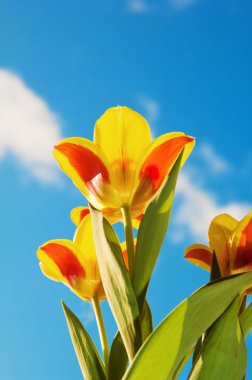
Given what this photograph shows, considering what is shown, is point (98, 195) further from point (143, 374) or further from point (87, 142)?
point (143, 374)

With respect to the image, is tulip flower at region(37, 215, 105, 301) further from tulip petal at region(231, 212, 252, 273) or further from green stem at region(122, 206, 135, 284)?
tulip petal at region(231, 212, 252, 273)

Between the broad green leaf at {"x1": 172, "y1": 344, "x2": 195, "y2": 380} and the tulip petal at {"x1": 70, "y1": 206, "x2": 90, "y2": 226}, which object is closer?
the broad green leaf at {"x1": 172, "y1": 344, "x2": 195, "y2": 380}

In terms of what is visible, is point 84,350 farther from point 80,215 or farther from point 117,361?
point 80,215

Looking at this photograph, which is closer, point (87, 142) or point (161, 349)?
point (161, 349)

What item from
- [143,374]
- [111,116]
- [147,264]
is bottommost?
[143,374]

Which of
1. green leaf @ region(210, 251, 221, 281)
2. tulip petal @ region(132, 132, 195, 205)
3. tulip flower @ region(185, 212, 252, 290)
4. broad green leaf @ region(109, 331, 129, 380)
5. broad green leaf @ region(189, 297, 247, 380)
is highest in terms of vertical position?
tulip petal @ region(132, 132, 195, 205)

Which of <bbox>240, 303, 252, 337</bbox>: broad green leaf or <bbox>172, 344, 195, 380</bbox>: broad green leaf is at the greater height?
<bbox>240, 303, 252, 337</bbox>: broad green leaf

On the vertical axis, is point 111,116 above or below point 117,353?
above

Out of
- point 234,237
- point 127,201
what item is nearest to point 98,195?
point 127,201

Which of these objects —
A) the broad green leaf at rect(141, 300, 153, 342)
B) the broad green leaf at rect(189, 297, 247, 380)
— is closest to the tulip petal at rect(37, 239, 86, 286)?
the broad green leaf at rect(141, 300, 153, 342)
